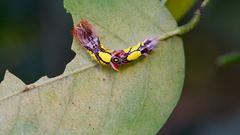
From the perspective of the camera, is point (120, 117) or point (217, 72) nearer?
point (120, 117)

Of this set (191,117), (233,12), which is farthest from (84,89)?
(191,117)

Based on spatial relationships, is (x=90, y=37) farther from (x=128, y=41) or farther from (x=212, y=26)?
(x=212, y=26)

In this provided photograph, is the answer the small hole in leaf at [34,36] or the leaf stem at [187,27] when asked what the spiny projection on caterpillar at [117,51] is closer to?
the leaf stem at [187,27]

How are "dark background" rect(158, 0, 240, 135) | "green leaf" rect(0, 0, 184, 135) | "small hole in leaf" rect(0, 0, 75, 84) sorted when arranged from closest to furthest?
"green leaf" rect(0, 0, 184, 135) < "small hole in leaf" rect(0, 0, 75, 84) < "dark background" rect(158, 0, 240, 135)

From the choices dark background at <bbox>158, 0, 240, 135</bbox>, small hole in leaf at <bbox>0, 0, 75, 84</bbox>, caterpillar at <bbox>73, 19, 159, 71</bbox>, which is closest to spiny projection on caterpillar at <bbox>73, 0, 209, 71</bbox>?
caterpillar at <bbox>73, 19, 159, 71</bbox>

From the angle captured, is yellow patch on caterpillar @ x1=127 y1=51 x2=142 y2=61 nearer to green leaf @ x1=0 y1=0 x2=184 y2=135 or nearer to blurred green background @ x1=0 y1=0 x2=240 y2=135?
green leaf @ x1=0 y1=0 x2=184 y2=135

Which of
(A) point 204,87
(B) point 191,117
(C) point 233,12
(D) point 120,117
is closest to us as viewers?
(D) point 120,117

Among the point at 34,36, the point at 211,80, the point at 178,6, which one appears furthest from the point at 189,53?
the point at 178,6

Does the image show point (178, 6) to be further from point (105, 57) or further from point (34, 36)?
point (34, 36)
